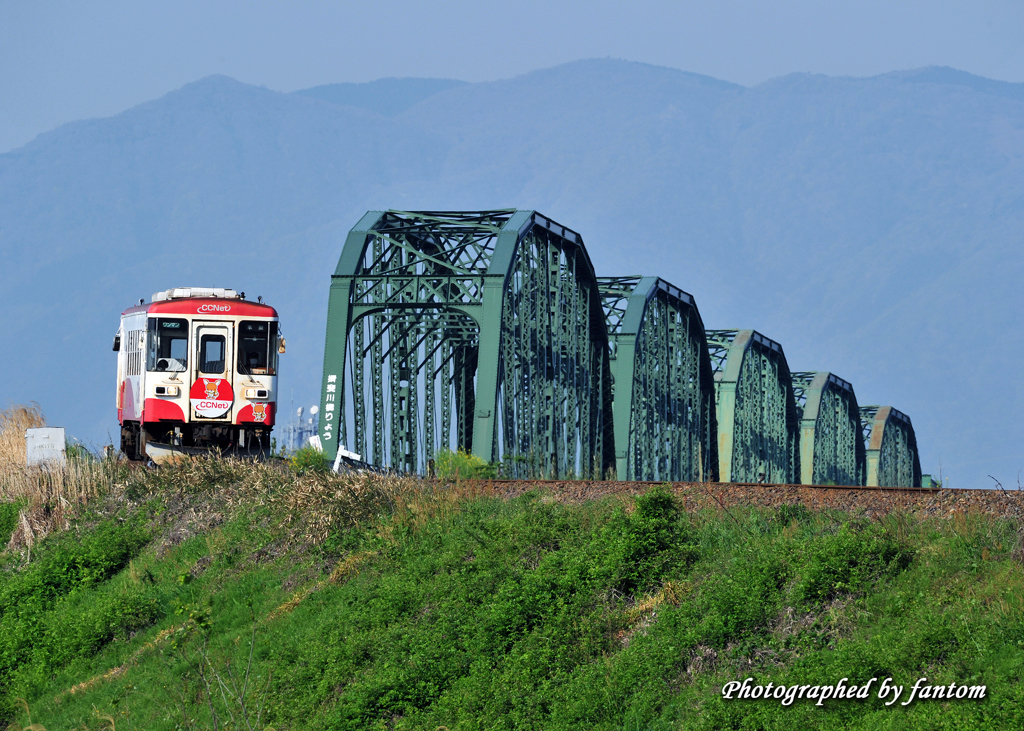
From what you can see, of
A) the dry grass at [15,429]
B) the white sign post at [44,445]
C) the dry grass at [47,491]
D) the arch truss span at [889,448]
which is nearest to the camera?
the dry grass at [47,491]

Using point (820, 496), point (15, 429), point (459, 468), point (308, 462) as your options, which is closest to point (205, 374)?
point (308, 462)

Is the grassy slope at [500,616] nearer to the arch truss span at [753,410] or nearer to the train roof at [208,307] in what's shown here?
the train roof at [208,307]

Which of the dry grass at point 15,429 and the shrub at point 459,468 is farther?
the dry grass at point 15,429

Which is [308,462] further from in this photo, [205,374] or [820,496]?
[820,496]

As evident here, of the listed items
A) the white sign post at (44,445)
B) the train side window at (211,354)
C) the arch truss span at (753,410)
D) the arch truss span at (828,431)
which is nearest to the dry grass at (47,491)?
the white sign post at (44,445)

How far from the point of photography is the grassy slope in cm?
1065

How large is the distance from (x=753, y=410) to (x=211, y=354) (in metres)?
40.2

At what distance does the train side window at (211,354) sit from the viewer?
23.9m

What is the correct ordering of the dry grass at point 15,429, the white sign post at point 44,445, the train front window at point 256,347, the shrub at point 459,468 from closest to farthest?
the shrub at point 459,468 → the white sign post at point 44,445 → the dry grass at point 15,429 → the train front window at point 256,347

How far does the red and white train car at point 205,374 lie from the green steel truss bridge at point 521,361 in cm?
241

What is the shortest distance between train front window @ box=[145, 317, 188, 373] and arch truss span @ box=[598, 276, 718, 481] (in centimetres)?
1708

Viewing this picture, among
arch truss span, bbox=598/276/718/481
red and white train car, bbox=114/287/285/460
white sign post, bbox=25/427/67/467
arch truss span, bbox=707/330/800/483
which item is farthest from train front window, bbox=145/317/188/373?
arch truss span, bbox=707/330/800/483

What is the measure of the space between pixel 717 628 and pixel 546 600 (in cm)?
218

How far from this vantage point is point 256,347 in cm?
2425
